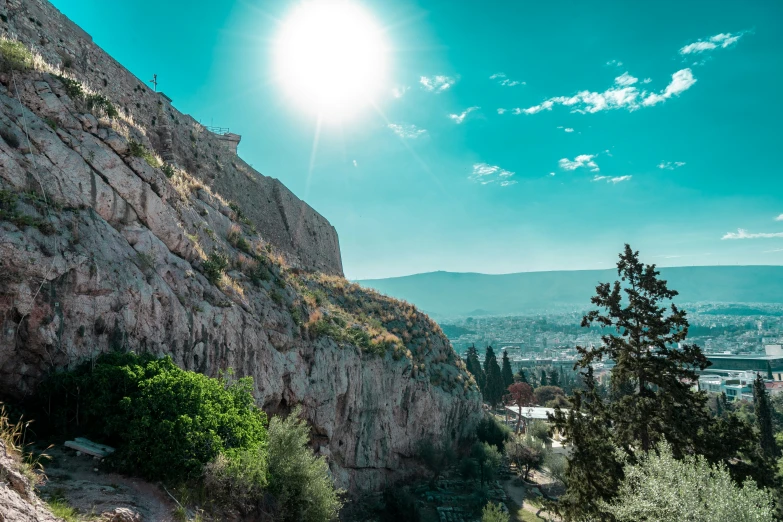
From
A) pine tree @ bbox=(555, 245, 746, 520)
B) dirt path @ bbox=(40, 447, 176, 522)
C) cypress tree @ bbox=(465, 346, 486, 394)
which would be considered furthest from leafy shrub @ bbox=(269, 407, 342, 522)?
cypress tree @ bbox=(465, 346, 486, 394)

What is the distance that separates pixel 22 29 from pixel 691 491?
88.5ft

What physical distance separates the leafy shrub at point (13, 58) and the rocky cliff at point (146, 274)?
73mm

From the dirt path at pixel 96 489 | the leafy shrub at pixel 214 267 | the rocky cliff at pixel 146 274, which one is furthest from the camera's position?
the leafy shrub at pixel 214 267

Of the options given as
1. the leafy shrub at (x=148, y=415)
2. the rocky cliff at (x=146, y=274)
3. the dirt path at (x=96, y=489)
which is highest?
the rocky cliff at (x=146, y=274)

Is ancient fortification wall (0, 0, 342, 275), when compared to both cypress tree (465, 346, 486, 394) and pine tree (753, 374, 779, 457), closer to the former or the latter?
cypress tree (465, 346, 486, 394)

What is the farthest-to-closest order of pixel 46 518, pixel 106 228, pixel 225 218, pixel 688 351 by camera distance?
pixel 225 218 → pixel 688 351 → pixel 106 228 → pixel 46 518

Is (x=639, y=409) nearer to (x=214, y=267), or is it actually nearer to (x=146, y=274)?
(x=214, y=267)

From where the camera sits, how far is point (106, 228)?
1230 centimetres

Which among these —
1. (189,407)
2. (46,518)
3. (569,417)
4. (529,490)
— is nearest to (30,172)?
(189,407)

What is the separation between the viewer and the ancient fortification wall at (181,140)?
1864cm

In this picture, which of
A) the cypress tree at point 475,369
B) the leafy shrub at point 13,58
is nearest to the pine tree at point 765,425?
the cypress tree at point 475,369

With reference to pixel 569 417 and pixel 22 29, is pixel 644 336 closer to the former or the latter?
pixel 569 417

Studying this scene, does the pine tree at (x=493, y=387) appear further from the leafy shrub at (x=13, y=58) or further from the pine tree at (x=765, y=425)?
the leafy shrub at (x=13, y=58)

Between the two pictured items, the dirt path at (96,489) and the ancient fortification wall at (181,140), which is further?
Answer: the ancient fortification wall at (181,140)
